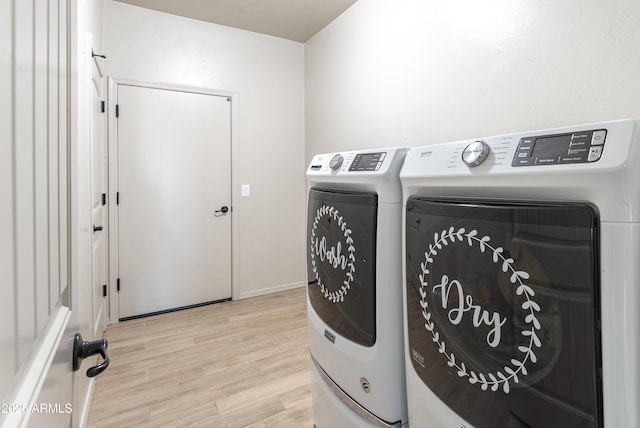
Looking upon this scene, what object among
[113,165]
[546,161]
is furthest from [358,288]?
[113,165]

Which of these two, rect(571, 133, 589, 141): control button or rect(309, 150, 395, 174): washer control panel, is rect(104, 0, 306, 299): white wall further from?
rect(571, 133, 589, 141): control button

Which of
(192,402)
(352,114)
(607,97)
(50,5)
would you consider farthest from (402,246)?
(352,114)

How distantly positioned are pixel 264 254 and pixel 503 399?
3141 millimetres

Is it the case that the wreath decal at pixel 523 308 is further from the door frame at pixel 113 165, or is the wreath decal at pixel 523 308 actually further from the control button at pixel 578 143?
the door frame at pixel 113 165

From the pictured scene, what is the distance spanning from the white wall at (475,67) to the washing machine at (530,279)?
1.10 metres

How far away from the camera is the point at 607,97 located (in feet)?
4.54

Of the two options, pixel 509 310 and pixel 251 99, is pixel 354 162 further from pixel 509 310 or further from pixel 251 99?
pixel 251 99

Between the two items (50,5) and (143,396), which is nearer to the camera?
(50,5)

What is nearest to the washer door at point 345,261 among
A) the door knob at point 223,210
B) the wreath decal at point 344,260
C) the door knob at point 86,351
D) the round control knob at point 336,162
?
the wreath decal at point 344,260

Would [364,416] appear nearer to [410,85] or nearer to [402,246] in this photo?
[402,246]

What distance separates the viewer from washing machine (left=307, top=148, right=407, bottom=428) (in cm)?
103

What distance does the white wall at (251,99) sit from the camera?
291 centimetres

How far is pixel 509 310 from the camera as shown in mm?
669

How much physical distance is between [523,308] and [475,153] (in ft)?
1.14
